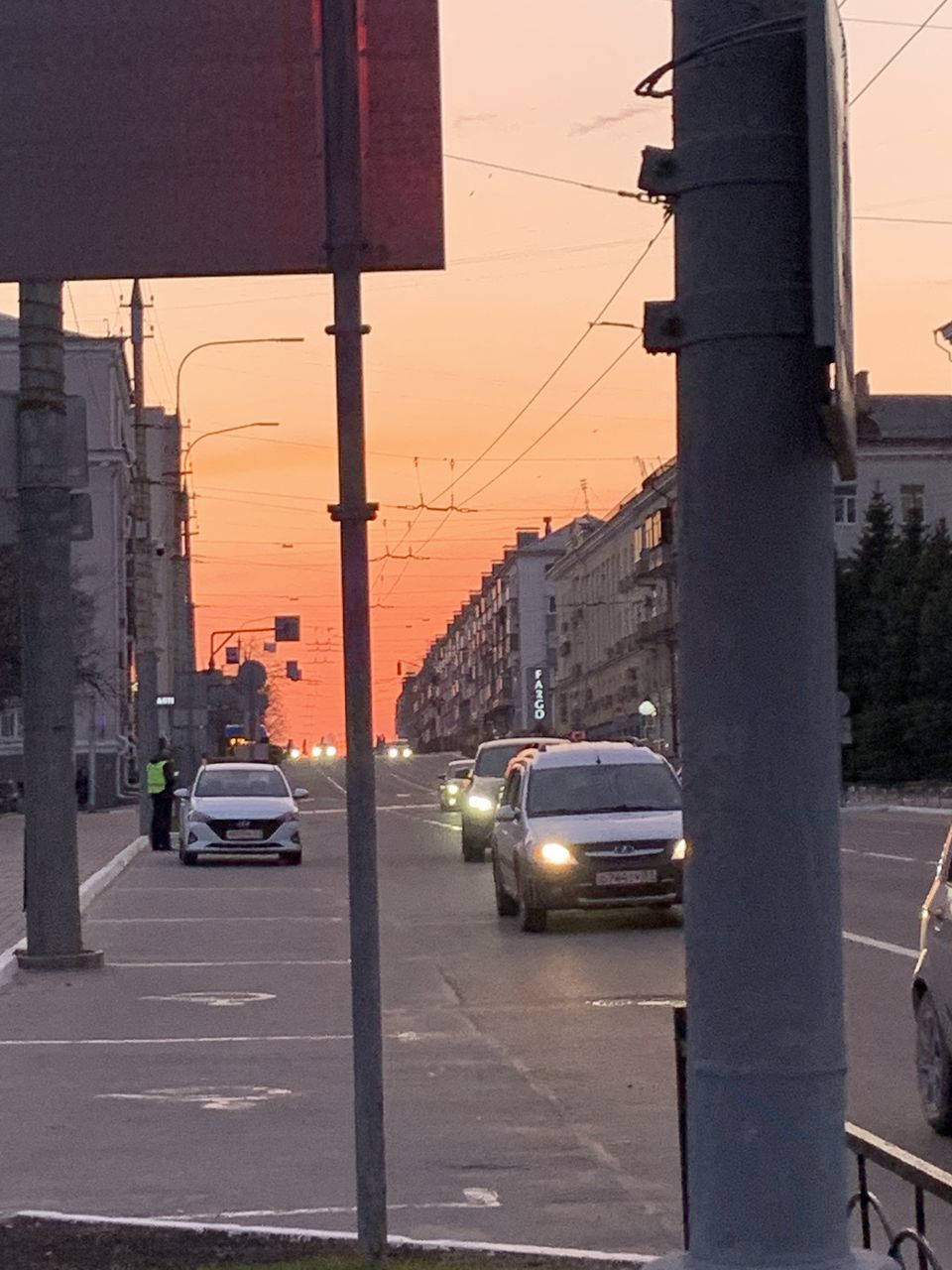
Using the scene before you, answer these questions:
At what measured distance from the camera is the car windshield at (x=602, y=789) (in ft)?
77.6

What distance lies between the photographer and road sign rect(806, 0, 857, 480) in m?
3.70

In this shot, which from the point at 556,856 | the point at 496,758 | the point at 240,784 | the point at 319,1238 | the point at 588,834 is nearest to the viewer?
the point at 319,1238

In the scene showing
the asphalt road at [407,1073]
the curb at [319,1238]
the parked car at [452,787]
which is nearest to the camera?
the curb at [319,1238]

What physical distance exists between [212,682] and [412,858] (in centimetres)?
1691

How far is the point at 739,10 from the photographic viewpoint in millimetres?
3928

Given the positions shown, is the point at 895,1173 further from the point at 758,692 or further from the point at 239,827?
the point at 239,827

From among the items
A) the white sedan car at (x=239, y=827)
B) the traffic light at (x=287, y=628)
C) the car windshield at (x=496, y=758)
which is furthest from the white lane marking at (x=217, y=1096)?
the traffic light at (x=287, y=628)

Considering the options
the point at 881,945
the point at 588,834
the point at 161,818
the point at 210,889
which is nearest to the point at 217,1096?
the point at 881,945

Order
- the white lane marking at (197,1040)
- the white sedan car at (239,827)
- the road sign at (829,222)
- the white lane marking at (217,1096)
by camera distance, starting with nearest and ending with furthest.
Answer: the road sign at (829,222) < the white lane marking at (217,1096) < the white lane marking at (197,1040) < the white sedan car at (239,827)

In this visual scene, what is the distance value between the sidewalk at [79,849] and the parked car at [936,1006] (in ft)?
37.9

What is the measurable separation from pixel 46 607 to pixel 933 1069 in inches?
367

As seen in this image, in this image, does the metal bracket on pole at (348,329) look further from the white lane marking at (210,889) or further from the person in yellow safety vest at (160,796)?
the person in yellow safety vest at (160,796)

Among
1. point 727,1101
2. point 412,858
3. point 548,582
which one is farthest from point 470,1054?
point 548,582

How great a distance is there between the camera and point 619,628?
379ft
